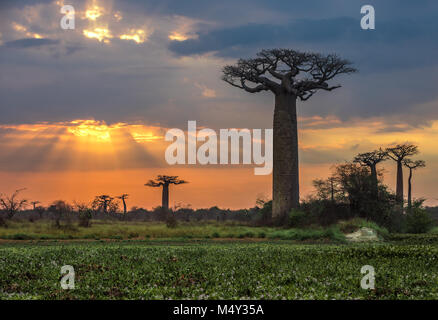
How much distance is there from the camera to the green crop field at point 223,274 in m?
9.03

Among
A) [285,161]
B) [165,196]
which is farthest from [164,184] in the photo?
[285,161]

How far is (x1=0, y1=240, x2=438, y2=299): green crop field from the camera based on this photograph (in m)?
9.03

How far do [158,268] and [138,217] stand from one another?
5760 cm

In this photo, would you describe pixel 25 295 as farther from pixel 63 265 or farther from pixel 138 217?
pixel 138 217

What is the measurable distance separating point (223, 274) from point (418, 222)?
1072 inches

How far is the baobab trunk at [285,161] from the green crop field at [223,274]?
60.5 feet

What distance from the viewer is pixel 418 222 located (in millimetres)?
34562

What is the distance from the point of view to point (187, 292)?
905 centimetres

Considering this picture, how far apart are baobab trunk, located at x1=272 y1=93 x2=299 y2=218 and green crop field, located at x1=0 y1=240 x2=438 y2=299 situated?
1844cm
